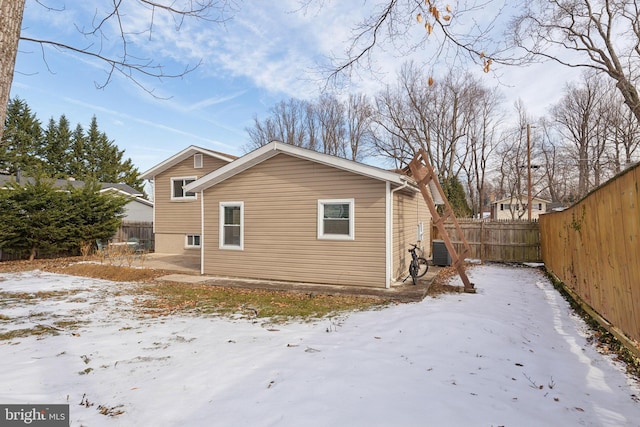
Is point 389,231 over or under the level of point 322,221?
under

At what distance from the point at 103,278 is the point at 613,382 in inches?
457

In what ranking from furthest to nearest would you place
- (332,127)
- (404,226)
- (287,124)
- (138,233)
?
(287,124)
(332,127)
(138,233)
(404,226)

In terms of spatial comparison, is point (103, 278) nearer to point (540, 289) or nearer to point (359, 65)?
point (359, 65)

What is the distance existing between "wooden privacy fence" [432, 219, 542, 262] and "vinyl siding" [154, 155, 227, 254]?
11.8 metres

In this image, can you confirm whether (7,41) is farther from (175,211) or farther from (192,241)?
(175,211)

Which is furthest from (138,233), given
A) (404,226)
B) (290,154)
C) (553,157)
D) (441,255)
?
(553,157)

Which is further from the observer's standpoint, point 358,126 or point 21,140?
point 358,126

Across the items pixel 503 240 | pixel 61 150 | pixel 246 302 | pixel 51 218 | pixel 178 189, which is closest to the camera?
pixel 246 302

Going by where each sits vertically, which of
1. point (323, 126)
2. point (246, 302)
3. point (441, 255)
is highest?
point (323, 126)

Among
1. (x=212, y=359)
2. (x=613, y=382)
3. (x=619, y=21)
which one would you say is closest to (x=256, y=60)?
(x=212, y=359)

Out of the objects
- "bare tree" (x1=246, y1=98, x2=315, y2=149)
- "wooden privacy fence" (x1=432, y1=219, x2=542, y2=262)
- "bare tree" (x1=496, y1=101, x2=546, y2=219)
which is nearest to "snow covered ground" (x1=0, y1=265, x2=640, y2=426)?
"wooden privacy fence" (x1=432, y1=219, x2=542, y2=262)

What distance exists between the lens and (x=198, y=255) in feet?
47.9

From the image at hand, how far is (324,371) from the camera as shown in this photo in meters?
3.44

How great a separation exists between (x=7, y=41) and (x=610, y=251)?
6.57 meters
